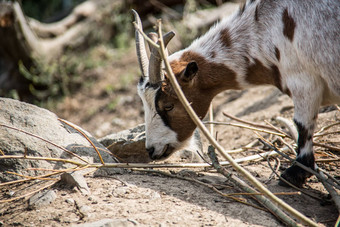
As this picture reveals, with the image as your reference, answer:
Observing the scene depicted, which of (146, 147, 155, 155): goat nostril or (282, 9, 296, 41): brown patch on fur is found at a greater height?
(282, 9, 296, 41): brown patch on fur

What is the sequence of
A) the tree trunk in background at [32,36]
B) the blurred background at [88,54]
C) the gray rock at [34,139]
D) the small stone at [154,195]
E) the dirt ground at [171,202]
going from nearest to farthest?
the dirt ground at [171,202] < the small stone at [154,195] < the gray rock at [34,139] < the tree trunk in background at [32,36] < the blurred background at [88,54]

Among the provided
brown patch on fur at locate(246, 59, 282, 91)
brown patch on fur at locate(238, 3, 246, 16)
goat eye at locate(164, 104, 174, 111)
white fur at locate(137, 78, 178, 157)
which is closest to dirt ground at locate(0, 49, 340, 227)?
white fur at locate(137, 78, 178, 157)

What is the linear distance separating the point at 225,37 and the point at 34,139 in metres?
1.78

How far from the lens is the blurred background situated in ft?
22.6

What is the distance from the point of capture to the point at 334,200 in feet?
8.65

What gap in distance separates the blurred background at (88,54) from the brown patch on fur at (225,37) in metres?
3.33

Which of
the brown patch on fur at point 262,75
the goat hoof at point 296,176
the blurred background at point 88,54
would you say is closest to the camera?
the goat hoof at point 296,176

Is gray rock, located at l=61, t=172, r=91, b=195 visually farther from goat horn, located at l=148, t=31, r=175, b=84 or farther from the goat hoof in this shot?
the goat hoof

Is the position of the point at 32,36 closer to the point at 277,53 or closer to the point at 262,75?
the point at 262,75

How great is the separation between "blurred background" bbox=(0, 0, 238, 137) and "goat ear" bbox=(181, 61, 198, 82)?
3383 mm

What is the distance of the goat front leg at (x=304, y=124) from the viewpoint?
9.48ft

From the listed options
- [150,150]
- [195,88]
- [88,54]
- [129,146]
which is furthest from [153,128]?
[88,54]

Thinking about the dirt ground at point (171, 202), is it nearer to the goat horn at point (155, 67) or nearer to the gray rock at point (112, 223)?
the gray rock at point (112, 223)

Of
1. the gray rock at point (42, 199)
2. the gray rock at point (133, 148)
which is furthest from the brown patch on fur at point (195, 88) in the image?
the gray rock at point (42, 199)
